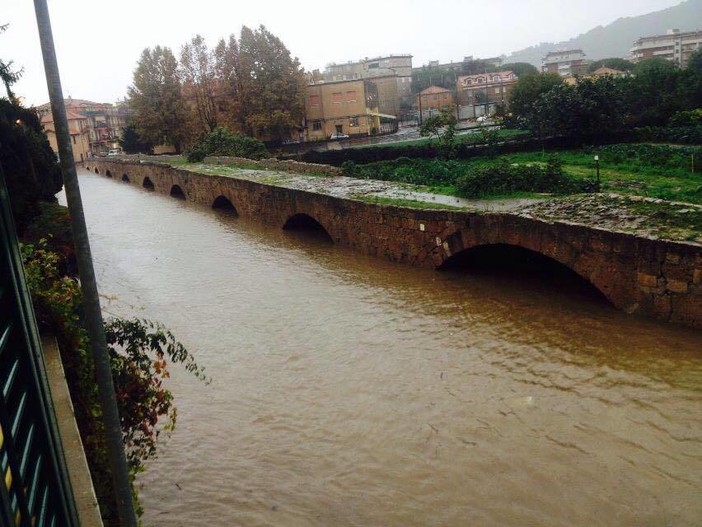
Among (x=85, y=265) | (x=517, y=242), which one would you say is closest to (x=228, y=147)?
(x=517, y=242)

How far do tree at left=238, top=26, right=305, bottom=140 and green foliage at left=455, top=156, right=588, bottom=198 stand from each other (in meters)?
31.3

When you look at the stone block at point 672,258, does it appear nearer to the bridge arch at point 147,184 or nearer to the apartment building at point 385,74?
the bridge arch at point 147,184

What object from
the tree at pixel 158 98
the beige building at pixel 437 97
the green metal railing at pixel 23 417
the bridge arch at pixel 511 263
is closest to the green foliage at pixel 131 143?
the tree at pixel 158 98

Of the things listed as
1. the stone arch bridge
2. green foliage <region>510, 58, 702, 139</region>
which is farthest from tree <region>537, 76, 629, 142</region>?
the stone arch bridge

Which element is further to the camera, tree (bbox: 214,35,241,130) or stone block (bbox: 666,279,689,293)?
tree (bbox: 214,35,241,130)

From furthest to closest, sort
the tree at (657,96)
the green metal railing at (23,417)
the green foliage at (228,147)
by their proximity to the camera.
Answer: the tree at (657,96) → the green foliage at (228,147) → the green metal railing at (23,417)

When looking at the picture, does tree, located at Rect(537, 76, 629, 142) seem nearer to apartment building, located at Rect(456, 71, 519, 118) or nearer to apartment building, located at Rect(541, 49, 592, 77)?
apartment building, located at Rect(456, 71, 519, 118)

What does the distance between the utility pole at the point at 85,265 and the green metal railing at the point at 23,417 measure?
0.28 m

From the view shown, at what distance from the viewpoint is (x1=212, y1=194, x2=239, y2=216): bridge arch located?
84.1 feet

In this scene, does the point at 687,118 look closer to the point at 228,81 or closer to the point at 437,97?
the point at 228,81

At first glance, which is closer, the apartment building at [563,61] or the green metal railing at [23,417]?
the green metal railing at [23,417]

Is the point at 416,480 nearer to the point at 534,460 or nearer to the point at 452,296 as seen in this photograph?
the point at 534,460

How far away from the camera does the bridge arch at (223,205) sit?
25625mm

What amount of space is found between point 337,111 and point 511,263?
4075 cm
